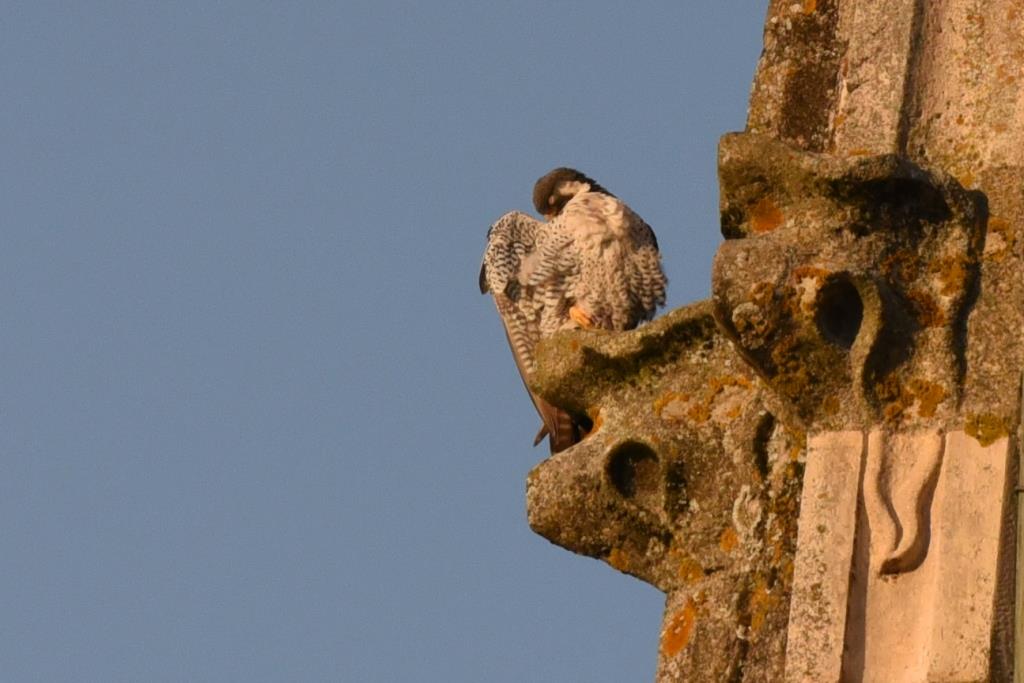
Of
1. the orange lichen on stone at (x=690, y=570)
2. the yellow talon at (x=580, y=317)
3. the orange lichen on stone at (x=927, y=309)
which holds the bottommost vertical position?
the orange lichen on stone at (x=690, y=570)

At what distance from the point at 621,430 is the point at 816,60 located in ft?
3.08

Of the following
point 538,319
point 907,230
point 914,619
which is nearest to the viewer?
point 914,619

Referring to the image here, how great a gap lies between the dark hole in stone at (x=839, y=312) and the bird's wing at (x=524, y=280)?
557cm

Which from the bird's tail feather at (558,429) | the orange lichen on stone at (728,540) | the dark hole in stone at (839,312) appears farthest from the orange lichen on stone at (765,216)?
the bird's tail feather at (558,429)

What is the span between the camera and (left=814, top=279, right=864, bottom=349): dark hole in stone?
214 inches

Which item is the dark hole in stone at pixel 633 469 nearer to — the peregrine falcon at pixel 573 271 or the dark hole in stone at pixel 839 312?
the dark hole in stone at pixel 839 312

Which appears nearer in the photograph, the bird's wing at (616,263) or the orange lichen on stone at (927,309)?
the orange lichen on stone at (927,309)

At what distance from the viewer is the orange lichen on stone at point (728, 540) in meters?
5.77

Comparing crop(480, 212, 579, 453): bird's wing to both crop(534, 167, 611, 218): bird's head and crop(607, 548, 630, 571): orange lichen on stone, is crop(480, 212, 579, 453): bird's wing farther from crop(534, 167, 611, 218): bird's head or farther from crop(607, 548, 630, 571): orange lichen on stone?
crop(607, 548, 630, 571): orange lichen on stone

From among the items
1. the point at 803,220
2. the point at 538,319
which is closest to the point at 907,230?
the point at 803,220

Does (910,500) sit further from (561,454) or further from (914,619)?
(561,454)

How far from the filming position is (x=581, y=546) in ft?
19.9

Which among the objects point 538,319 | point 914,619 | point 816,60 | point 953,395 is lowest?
point 914,619

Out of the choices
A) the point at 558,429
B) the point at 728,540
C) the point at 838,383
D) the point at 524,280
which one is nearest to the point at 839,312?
the point at 838,383
